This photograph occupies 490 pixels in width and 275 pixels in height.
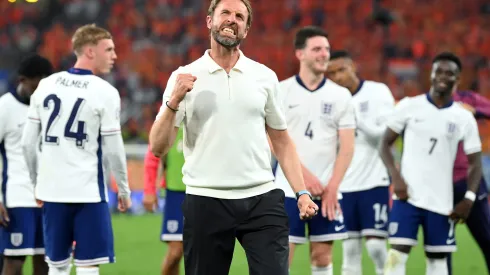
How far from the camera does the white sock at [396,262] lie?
750 cm

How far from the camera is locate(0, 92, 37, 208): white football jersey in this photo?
727 centimetres

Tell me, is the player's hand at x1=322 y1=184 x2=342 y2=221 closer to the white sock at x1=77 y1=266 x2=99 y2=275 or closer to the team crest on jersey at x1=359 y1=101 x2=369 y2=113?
the white sock at x1=77 y1=266 x2=99 y2=275

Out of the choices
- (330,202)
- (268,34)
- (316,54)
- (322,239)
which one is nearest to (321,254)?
(322,239)

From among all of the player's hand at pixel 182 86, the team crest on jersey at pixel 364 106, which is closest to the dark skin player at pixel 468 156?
the team crest on jersey at pixel 364 106

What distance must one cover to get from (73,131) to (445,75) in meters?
3.21

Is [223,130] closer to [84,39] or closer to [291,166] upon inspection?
[291,166]

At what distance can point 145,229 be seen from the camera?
47.8 feet

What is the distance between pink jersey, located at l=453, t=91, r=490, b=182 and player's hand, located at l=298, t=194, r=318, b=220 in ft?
11.4

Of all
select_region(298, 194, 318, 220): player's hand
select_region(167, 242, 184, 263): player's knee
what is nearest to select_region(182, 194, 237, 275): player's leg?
select_region(298, 194, 318, 220): player's hand

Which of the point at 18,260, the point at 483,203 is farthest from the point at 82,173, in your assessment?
the point at 483,203

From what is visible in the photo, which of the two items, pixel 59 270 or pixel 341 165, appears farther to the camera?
pixel 341 165

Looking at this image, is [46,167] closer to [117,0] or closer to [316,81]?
[316,81]

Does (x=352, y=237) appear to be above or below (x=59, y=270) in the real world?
below

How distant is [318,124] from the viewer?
727 centimetres
